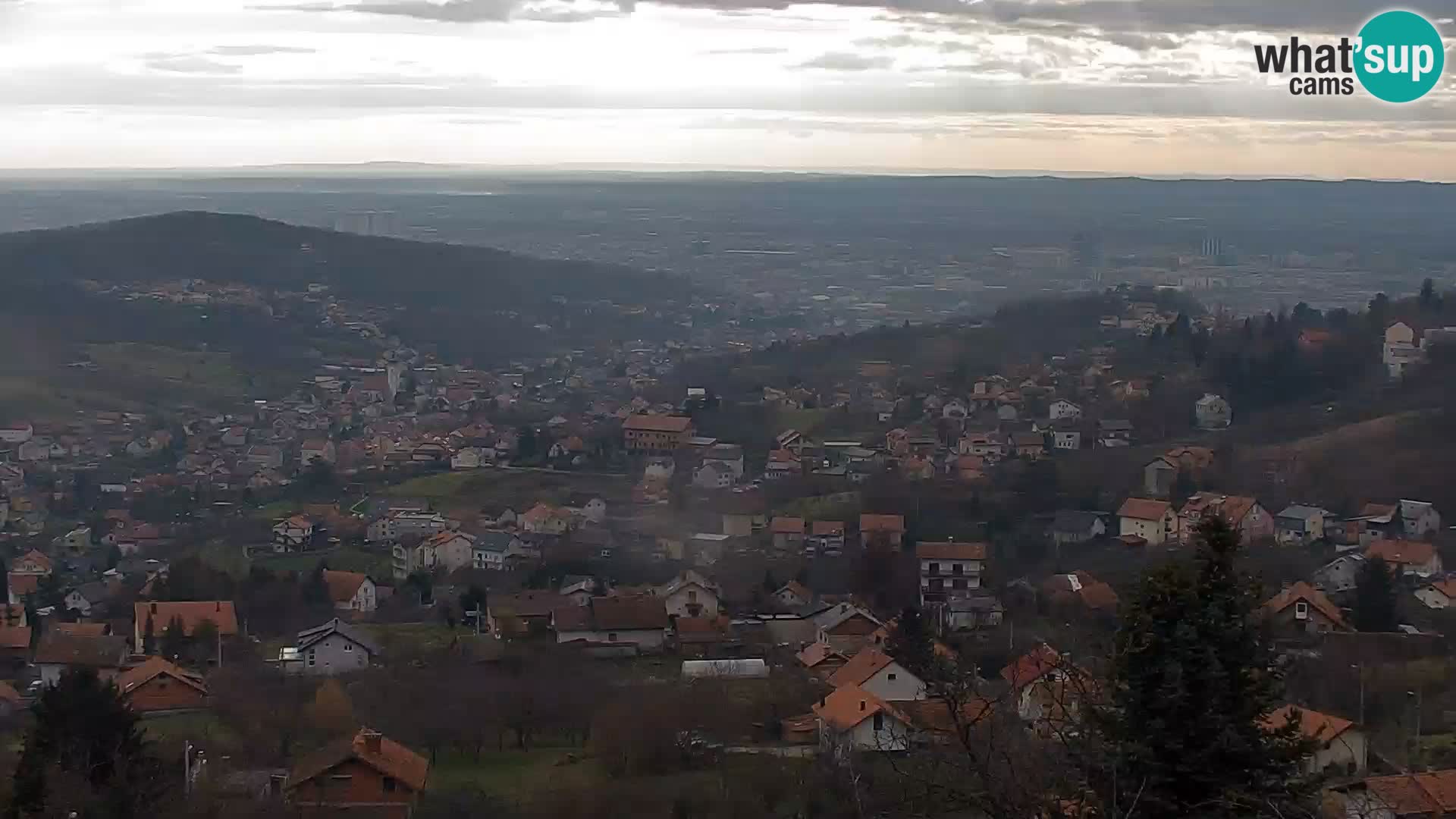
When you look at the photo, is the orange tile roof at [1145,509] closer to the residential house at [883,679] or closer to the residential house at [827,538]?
the residential house at [827,538]

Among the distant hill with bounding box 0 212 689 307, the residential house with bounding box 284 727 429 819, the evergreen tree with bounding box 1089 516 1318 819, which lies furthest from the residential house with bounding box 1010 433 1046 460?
the distant hill with bounding box 0 212 689 307

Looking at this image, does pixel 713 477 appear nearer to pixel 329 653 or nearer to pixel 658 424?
pixel 658 424

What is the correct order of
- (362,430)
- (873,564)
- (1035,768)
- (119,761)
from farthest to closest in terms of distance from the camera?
1. (362,430)
2. (873,564)
3. (119,761)
4. (1035,768)

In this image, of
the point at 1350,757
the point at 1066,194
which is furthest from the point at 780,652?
the point at 1066,194

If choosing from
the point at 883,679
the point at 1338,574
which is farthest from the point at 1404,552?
the point at 883,679

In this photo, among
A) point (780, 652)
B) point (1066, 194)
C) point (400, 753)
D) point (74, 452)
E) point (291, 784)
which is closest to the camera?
point (291, 784)

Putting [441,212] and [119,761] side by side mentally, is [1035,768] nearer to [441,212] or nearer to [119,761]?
[119,761]

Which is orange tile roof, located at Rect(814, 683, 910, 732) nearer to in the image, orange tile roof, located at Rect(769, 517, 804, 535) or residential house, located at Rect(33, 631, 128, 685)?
residential house, located at Rect(33, 631, 128, 685)
